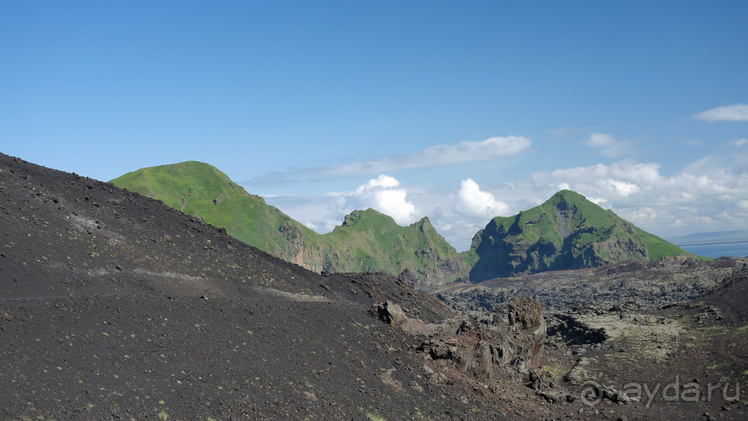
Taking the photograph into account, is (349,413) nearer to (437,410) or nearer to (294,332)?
(437,410)

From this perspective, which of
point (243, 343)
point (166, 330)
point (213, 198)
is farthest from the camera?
point (213, 198)

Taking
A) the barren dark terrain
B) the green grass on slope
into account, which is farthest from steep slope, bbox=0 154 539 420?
the green grass on slope

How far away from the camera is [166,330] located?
2422cm

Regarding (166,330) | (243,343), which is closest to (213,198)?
(243,343)

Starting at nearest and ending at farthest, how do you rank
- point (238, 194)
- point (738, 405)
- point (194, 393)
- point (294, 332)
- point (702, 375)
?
point (194, 393) → point (294, 332) → point (738, 405) → point (702, 375) → point (238, 194)

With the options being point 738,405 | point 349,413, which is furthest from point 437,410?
point 738,405

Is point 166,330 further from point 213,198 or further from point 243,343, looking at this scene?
point 213,198

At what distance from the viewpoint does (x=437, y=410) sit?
1032 inches

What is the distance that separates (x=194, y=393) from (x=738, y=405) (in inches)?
1274

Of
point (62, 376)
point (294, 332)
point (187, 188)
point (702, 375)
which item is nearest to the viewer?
point (62, 376)

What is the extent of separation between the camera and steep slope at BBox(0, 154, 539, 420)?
18.4 meters

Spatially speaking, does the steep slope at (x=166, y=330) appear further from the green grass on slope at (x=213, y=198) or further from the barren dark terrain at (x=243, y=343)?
the green grass on slope at (x=213, y=198)

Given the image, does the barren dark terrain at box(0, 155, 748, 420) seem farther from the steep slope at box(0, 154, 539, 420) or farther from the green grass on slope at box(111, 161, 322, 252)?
the green grass on slope at box(111, 161, 322, 252)

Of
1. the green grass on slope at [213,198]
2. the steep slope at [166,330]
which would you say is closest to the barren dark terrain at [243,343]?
the steep slope at [166,330]
